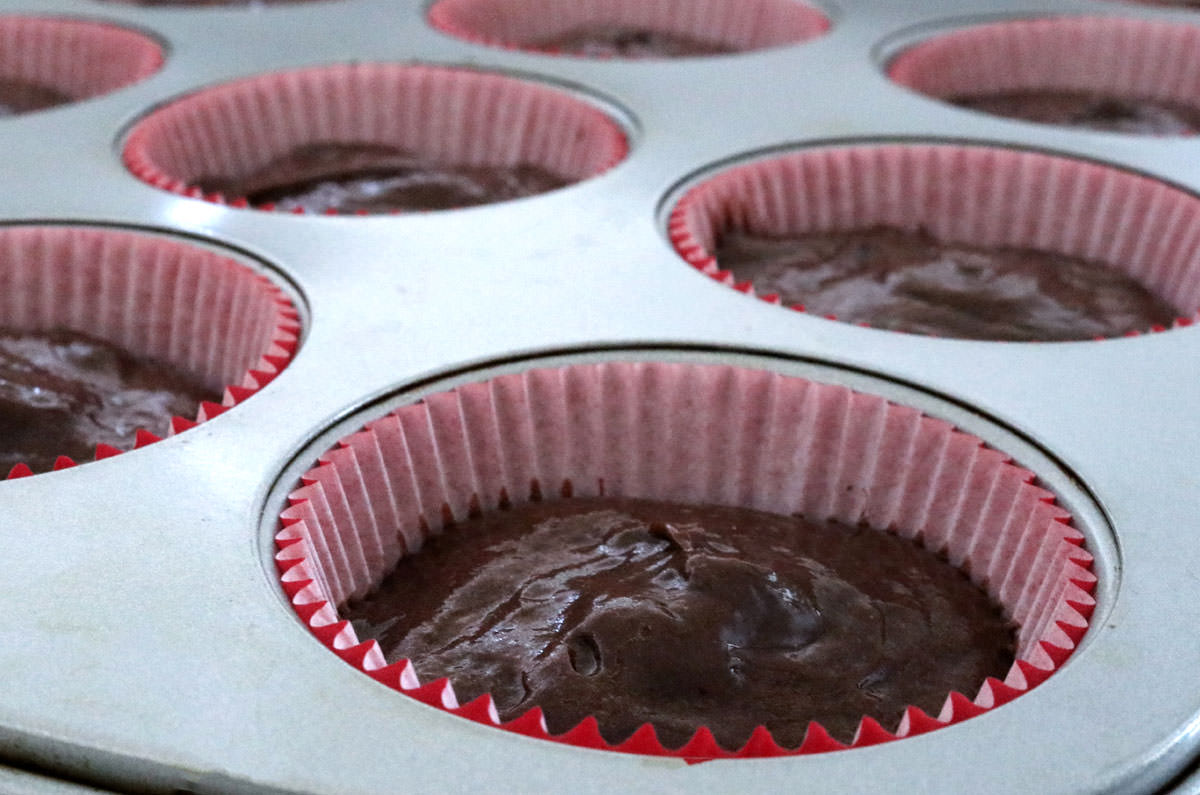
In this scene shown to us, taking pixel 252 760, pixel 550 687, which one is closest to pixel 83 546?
pixel 252 760

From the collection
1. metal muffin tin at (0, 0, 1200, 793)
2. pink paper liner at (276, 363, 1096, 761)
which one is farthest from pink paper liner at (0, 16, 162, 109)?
pink paper liner at (276, 363, 1096, 761)

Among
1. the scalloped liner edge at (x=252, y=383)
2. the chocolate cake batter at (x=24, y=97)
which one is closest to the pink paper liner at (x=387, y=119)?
the chocolate cake batter at (x=24, y=97)

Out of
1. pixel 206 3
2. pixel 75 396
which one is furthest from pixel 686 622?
pixel 206 3

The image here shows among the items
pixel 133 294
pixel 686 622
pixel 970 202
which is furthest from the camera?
pixel 970 202

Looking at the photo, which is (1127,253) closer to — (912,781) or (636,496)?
(636,496)

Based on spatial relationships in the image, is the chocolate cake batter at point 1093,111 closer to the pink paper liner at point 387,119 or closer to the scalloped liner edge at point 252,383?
the pink paper liner at point 387,119

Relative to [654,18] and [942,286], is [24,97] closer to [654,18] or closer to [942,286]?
[654,18]

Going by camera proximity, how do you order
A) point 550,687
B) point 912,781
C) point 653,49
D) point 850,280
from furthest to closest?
1. point 653,49
2. point 850,280
3. point 550,687
4. point 912,781
